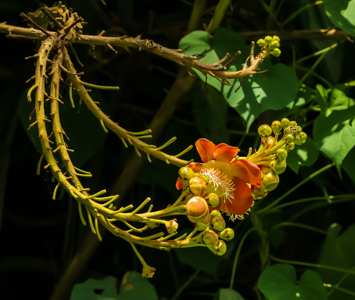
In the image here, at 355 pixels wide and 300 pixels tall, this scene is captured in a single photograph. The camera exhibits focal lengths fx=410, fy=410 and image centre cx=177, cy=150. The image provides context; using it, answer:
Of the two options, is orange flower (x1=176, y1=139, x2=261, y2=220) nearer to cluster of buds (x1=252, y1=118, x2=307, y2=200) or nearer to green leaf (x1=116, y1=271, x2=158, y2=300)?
cluster of buds (x1=252, y1=118, x2=307, y2=200)

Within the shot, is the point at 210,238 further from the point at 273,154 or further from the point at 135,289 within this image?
the point at 135,289

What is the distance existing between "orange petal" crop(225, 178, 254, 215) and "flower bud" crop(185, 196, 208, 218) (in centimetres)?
8

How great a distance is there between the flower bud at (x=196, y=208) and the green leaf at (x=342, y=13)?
0.44 meters

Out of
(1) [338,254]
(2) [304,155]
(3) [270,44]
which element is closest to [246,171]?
(3) [270,44]

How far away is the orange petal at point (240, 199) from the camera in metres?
0.38

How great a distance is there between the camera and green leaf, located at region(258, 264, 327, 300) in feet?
2.06

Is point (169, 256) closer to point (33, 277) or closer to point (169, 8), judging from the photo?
point (33, 277)

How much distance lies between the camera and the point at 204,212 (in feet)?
0.99

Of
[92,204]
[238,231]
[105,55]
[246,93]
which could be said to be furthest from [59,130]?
[238,231]

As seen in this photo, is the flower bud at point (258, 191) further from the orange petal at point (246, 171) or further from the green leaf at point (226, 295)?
the green leaf at point (226, 295)

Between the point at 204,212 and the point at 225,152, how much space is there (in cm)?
9

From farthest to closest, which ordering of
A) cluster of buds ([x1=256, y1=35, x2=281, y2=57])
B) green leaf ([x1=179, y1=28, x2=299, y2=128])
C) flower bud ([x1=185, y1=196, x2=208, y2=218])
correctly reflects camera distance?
green leaf ([x1=179, y1=28, x2=299, y2=128]) → cluster of buds ([x1=256, y1=35, x2=281, y2=57]) → flower bud ([x1=185, y1=196, x2=208, y2=218])

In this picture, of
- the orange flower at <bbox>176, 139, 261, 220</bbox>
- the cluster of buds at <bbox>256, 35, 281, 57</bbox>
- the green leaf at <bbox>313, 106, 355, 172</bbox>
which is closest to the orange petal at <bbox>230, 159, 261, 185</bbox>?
the orange flower at <bbox>176, 139, 261, 220</bbox>

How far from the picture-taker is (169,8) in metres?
0.90
